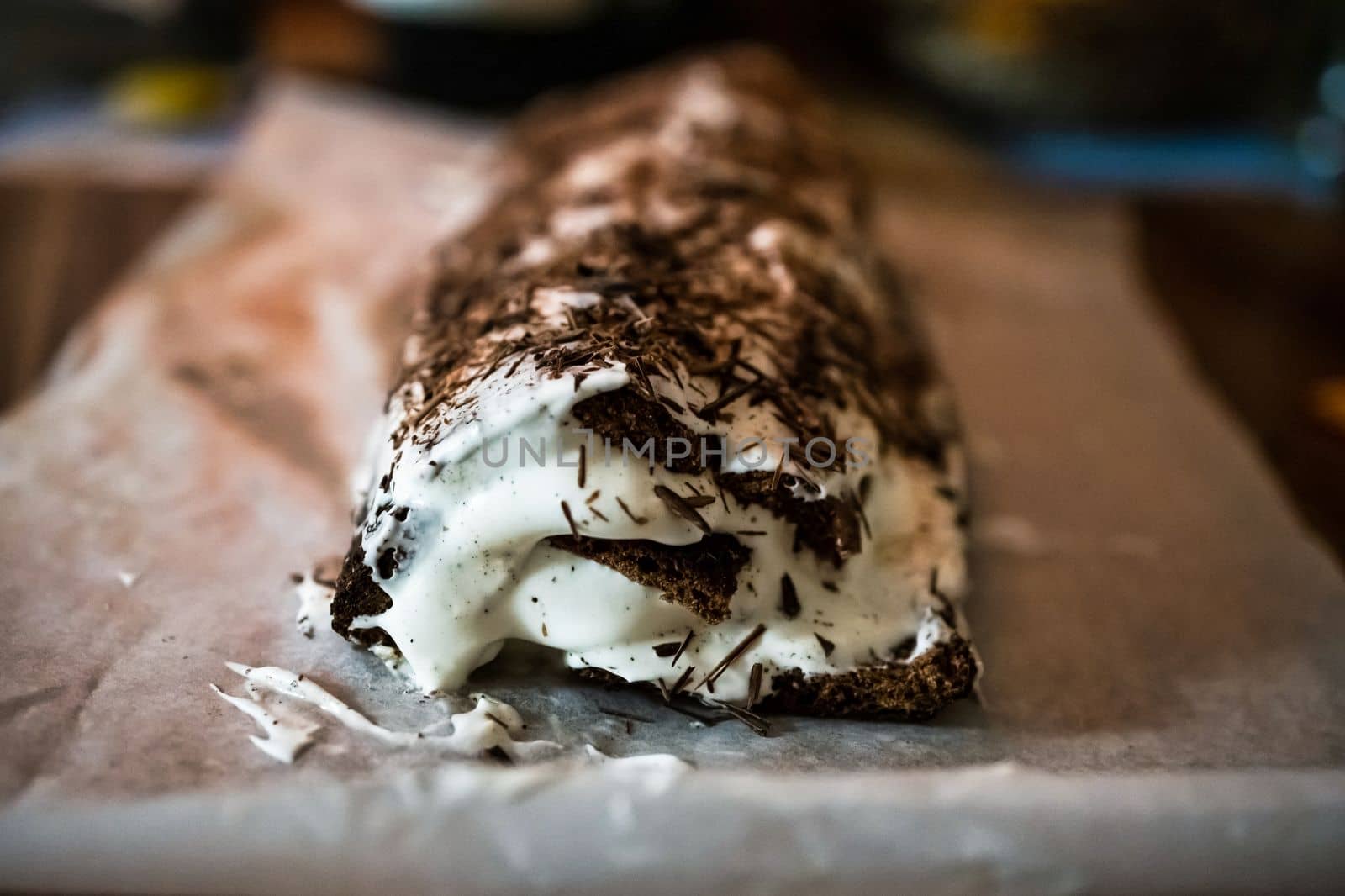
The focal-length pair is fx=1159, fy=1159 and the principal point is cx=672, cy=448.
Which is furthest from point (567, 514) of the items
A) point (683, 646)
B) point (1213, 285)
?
point (1213, 285)

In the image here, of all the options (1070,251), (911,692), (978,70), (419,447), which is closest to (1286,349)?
(1070,251)

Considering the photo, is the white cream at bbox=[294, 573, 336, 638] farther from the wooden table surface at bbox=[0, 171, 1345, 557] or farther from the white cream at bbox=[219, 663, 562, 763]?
the wooden table surface at bbox=[0, 171, 1345, 557]

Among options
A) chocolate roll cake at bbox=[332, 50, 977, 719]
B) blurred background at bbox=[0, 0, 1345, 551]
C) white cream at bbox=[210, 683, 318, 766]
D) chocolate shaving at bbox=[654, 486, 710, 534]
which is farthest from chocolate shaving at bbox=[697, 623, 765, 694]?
blurred background at bbox=[0, 0, 1345, 551]

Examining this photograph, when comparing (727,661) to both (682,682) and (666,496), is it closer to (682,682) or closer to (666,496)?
(682,682)

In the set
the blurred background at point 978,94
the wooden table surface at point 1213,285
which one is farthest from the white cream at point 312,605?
the blurred background at point 978,94

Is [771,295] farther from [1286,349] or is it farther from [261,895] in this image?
[1286,349]

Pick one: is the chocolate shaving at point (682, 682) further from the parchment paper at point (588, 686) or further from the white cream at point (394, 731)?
the white cream at point (394, 731)

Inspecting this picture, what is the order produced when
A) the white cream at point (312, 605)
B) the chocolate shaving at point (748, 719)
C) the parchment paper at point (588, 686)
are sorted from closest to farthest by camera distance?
1. the parchment paper at point (588, 686)
2. the chocolate shaving at point (748, 719)
3. the white cream at point (312, 605)

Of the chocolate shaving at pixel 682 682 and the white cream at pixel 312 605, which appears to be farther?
the white cream at pixel 312 605
